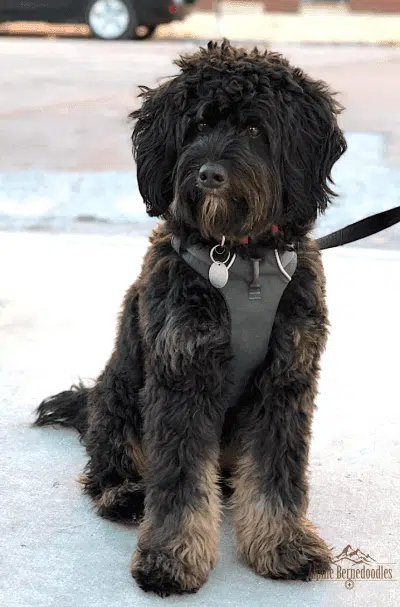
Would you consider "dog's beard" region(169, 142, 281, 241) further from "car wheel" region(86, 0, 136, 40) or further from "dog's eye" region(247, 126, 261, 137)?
"car wheel" region(86, 0, 136, 40)

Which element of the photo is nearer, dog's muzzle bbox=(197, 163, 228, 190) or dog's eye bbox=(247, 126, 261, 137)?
dog's muzzle bbox=(197, 163, 228, 190)

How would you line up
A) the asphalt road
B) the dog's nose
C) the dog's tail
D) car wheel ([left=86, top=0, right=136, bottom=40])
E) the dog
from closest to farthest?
the dog's nose
the dog
the asphalt road
the dog's tail
car wheel ([left=86, top=0, right=136, bottom=40])

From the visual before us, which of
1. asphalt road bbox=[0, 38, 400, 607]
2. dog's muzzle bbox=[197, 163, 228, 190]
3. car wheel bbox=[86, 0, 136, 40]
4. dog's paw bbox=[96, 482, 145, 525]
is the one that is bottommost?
car wheel bbox=[86, 0, 136, 40]

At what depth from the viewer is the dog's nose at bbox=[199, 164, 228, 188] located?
8.44 feet

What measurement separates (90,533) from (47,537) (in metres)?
0.14

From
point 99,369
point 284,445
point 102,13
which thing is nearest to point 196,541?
point 284,445

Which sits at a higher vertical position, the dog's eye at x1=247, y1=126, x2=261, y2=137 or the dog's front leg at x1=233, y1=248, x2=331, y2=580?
the dog's eye at x1=247, y1=126, x2=261, y2=137

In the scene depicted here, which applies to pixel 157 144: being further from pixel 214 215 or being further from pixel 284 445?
pixel 284 445

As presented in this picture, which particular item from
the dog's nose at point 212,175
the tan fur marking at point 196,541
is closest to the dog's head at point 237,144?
the dog's nose at point 212,175

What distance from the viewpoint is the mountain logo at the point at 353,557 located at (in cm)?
304

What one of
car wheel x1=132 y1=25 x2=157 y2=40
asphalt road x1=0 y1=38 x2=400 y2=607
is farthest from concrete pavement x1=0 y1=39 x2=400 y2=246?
car wheel x1=132 y1=25 x2=157 y2=40

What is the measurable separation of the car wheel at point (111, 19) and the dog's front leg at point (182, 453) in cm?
1628

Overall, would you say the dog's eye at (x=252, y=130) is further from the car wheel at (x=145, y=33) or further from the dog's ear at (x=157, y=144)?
the car wheel at (x=145, y=33)

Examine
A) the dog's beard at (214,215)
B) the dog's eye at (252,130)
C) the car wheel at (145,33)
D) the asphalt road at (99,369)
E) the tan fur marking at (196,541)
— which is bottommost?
the car wheel at (145,33)
